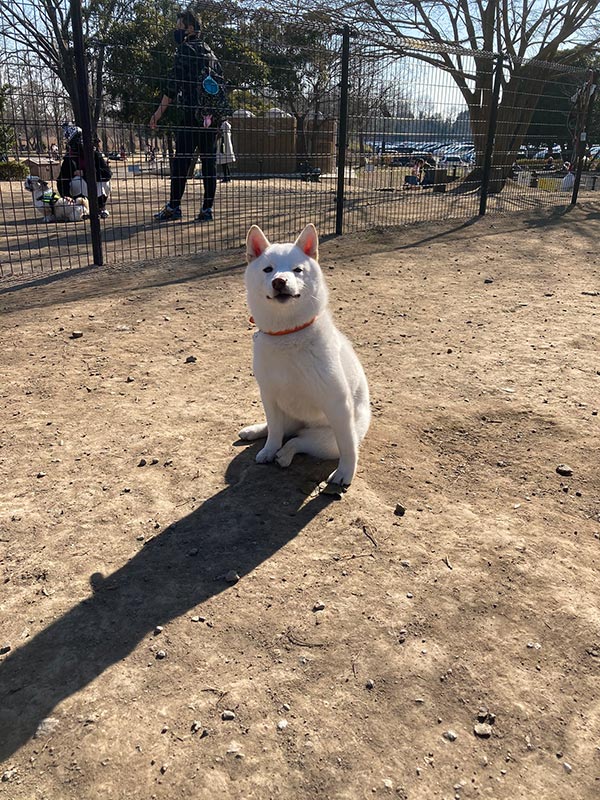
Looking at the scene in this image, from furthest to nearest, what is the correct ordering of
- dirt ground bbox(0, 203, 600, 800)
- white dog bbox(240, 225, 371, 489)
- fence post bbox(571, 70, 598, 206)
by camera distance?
fence post bbox(571, 70, 598, 206)
white dog bbox(240, 225, 371, 489)
dirt ground bbox(0, 203, 600, 800)

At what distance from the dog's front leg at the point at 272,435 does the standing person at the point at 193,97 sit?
5.25 m

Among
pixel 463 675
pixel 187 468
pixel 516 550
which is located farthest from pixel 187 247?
pixel 463 675

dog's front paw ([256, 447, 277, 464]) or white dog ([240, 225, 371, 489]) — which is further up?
white dog ([240, 225, 371, 489])

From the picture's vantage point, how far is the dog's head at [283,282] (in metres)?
2.53

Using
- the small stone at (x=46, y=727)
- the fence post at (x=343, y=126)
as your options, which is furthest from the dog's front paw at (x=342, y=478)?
the fence post at (x=343, y=126)

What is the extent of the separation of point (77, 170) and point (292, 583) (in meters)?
8.45

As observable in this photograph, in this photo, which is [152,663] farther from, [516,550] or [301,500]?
[516,550]

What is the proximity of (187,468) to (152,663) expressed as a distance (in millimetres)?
1209

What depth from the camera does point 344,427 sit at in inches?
107

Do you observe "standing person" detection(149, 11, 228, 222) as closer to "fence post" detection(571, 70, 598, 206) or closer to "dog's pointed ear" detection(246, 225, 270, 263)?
"dog's pointed ear" detection(246, 225, 270, 263)

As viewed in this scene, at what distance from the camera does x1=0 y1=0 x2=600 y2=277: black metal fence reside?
23.0ft

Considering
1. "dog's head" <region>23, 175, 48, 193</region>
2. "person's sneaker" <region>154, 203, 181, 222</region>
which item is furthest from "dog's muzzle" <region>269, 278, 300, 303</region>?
"dog's head" <region>23, 175, 48, 193</region>

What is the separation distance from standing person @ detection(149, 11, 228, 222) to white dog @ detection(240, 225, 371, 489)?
5122 millimetres

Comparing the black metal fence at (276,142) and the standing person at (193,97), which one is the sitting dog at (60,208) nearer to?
the black metal fence at (276,142)
